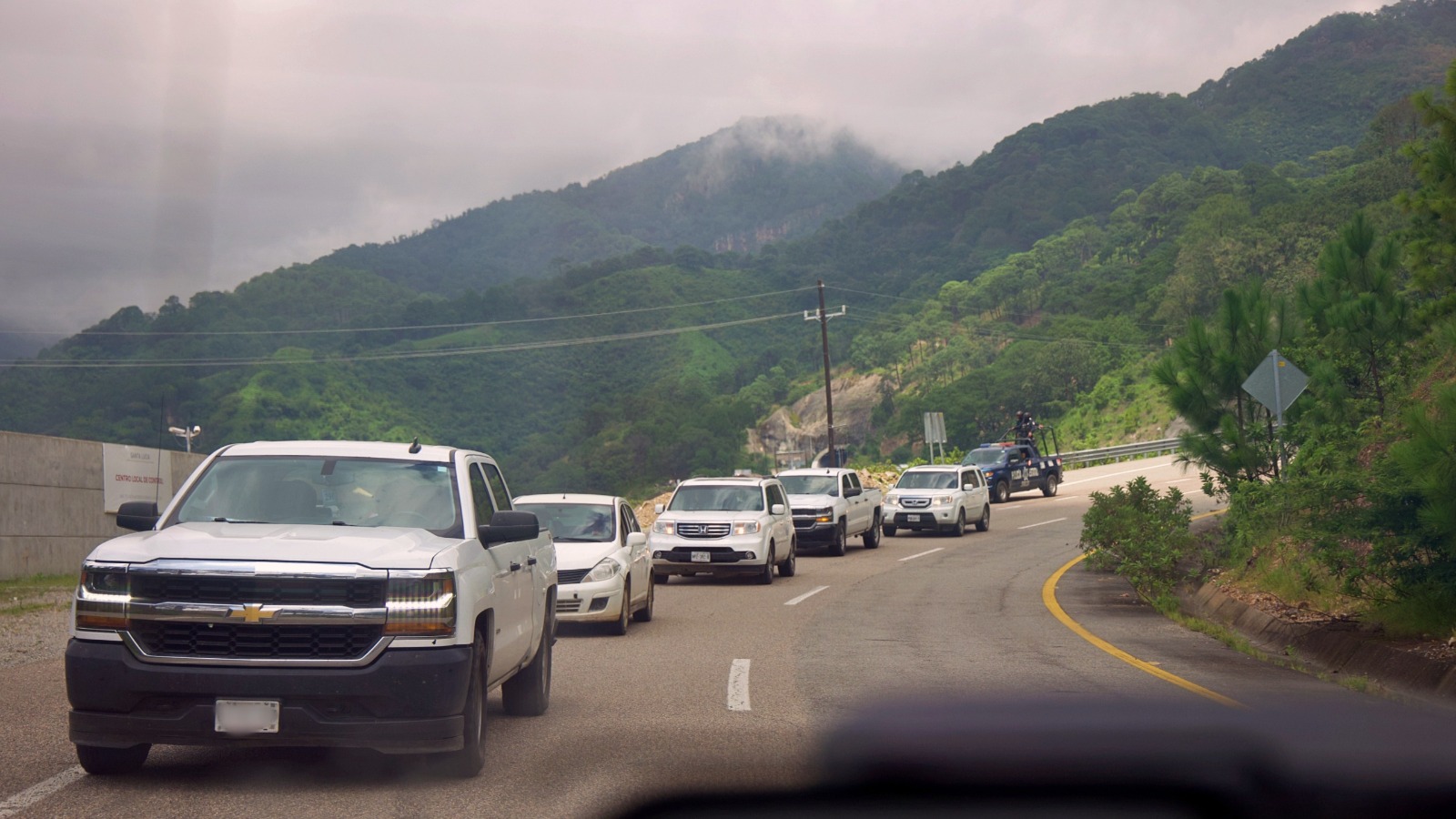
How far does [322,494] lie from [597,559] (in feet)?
23.3

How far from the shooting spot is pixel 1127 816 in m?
4.22

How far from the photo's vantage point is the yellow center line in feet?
31.9

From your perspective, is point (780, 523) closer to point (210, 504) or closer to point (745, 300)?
point (210, 504)

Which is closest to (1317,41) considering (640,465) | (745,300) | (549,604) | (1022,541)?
(745,300)

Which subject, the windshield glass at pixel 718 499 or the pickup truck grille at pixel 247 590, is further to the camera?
the windshield glass at pixel 718 499

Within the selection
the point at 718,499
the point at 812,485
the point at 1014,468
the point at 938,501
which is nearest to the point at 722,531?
the point at 718,499

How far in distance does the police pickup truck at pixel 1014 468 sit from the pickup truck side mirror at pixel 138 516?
38.9m

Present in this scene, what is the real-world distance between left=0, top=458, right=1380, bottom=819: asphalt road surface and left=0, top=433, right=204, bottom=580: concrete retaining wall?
12.9 meters

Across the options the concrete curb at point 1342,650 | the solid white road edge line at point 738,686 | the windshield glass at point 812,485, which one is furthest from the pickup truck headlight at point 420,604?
the windshield glass at point 812,485

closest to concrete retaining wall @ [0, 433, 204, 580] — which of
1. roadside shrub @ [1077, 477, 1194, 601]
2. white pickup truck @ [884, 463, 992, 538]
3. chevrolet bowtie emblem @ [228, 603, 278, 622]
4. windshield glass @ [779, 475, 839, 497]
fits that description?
windshield glass @ [779, 475, 839, 497]

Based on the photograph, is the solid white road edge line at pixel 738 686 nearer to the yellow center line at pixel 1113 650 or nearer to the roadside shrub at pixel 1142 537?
the yellow center line at pixel 1113 650

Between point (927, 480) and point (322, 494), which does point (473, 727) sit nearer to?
point (322, 494)

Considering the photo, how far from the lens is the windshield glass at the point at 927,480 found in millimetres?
34719

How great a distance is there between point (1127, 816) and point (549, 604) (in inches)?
241
